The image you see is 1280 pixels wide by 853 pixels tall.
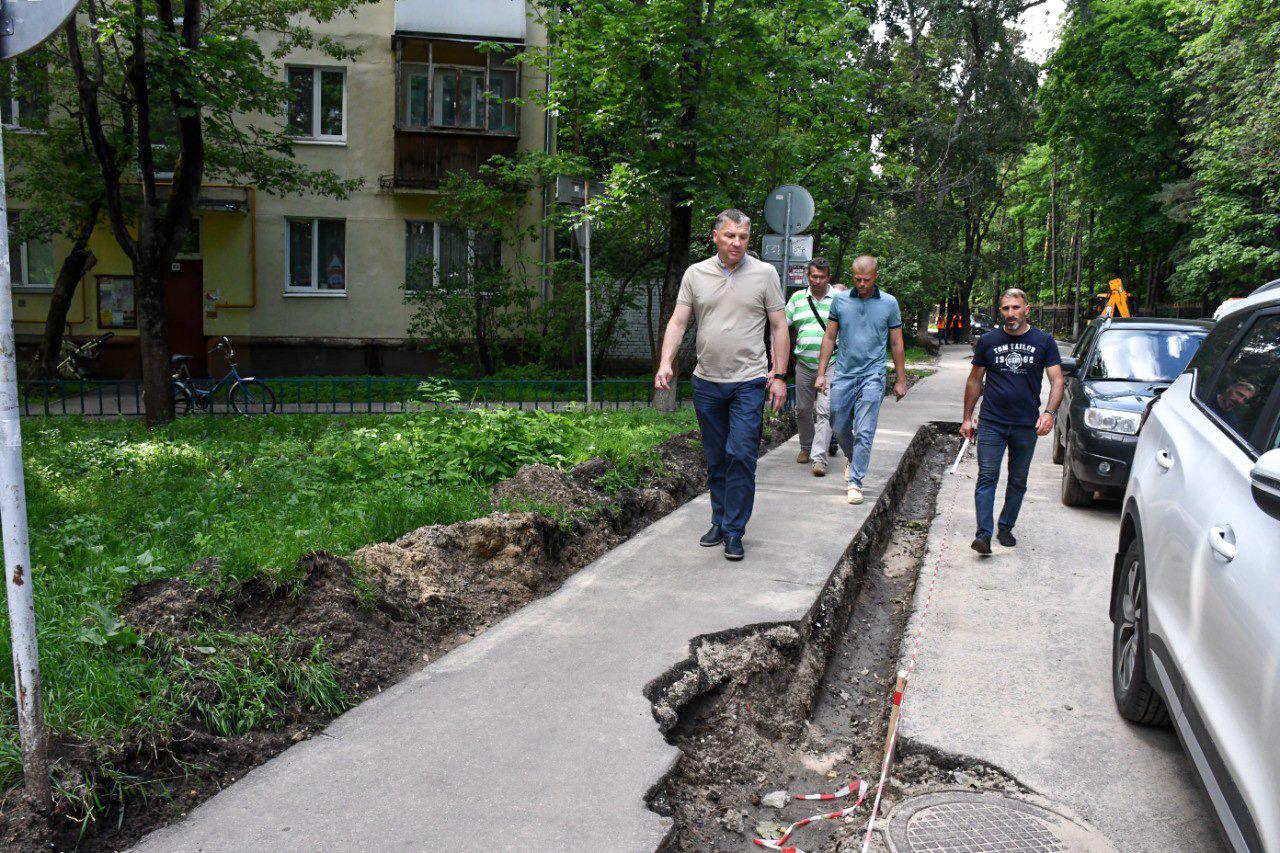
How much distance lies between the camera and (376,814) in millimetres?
3061

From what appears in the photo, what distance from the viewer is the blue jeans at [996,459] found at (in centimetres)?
693

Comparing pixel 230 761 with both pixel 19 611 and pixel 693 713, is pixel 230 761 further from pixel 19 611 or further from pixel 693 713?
pixel 693 713

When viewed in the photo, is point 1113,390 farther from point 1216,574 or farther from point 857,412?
point 1216,574

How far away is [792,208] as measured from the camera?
1190 cm

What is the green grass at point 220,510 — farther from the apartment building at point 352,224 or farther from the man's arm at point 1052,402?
the apartment building at point 352,224

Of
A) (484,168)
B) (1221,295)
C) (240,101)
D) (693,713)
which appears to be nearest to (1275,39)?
(1221,295)

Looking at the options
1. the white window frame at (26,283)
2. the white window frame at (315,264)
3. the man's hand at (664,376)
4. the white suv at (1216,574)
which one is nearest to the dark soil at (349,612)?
the man's hand at (664,376)

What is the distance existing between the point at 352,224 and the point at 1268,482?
2153 centimetres

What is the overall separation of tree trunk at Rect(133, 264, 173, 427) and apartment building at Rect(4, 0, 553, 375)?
8.89 meters

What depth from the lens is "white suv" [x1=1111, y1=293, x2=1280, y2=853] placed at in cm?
248

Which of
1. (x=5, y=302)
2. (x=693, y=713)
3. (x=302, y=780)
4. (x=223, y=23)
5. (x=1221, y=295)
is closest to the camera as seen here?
(x=5, y=302)

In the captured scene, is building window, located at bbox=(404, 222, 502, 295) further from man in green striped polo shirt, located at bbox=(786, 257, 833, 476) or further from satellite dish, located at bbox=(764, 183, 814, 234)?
man in green striped polo shirt, located at bbox=(786, 257, 833, 476)

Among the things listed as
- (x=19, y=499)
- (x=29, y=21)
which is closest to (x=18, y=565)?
(x=19, y=499)

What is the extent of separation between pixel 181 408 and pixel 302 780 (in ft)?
47.4
